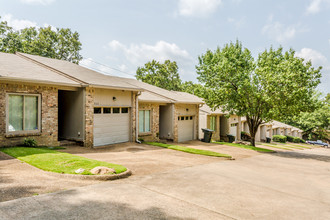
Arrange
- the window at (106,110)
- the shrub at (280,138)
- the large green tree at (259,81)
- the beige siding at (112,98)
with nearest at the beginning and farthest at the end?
the beige siding at (112,98), the window at (106,110), the large green tree at (259,81), the shrub at (280,138)

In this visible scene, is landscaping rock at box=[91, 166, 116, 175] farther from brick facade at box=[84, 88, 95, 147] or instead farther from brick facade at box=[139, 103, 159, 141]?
brick facade at box=[139, 103, 159, 141]

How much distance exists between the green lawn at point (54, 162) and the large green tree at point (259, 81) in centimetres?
1356

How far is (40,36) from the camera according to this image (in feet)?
127

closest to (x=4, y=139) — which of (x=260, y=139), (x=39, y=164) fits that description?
(x=39, y=164)

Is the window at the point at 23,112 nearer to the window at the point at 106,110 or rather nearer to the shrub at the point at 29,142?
the shrub at the point at 29,142

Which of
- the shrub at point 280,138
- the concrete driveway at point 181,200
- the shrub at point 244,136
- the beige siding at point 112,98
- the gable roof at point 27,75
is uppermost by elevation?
the gable roof at point 27,75

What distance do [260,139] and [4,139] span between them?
3669cm

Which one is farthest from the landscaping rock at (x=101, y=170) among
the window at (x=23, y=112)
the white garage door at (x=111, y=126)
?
the white garage door at (x=111, y=126)

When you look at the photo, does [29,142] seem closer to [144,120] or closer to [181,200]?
[144,120]

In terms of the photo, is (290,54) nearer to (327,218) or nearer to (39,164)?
(327,218)

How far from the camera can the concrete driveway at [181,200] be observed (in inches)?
202

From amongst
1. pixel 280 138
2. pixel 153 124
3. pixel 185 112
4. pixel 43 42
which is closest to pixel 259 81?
pixel 185 112

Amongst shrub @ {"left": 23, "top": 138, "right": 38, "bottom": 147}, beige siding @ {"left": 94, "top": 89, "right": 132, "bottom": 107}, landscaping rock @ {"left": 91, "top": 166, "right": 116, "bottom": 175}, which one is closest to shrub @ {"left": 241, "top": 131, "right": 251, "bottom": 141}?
beige siding @ {"left": 94, "top": 89, "right": 132, "bottom": 107}

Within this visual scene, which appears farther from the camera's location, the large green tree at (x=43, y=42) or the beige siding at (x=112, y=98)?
the large green tree at (x=43, y=42)
